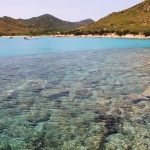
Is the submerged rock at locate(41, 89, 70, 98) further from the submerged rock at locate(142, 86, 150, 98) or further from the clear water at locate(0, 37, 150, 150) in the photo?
the submerged rock at locate(142, 86, 150, 98)

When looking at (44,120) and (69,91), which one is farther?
(69,91)

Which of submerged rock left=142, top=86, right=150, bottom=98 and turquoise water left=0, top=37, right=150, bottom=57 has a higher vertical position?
submerged rock left=142, top=86, right=150, bottom=98

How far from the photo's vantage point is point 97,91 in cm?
3003

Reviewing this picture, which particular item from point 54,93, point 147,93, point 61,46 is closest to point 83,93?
point 54,93

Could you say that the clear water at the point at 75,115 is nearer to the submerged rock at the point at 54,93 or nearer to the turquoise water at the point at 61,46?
the submerged rock at the point at 54,93

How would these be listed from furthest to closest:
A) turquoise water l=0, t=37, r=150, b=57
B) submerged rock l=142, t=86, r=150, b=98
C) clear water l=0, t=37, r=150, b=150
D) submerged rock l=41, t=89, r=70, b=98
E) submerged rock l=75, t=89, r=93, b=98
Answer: turquoise water l=0, t=37, r=150, b=57
submerged rock l=41, t=89, r=70, b=98
submerged rock l=75, t=89, r=93, b=98
submerged rock l=142, t=86, r=150, b=98
clear water l=0, t=37, r=150, b=150

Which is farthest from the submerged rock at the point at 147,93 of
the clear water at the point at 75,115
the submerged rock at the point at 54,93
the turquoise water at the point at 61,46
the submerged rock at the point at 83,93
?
the turquoise water at the point at 61,46

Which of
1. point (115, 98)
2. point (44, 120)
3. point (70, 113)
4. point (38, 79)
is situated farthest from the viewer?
point (38, 79)

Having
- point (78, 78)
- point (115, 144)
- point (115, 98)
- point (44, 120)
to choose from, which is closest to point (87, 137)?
point (115, 144)

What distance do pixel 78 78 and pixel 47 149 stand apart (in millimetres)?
23678

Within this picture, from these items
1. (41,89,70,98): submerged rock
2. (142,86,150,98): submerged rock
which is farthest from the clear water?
(142,86,150,98): submerged rock

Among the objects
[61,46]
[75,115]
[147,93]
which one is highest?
[75,115]

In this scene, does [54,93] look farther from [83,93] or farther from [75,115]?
[75,115]

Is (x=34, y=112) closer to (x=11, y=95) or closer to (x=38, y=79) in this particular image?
(x=11, y=95)
